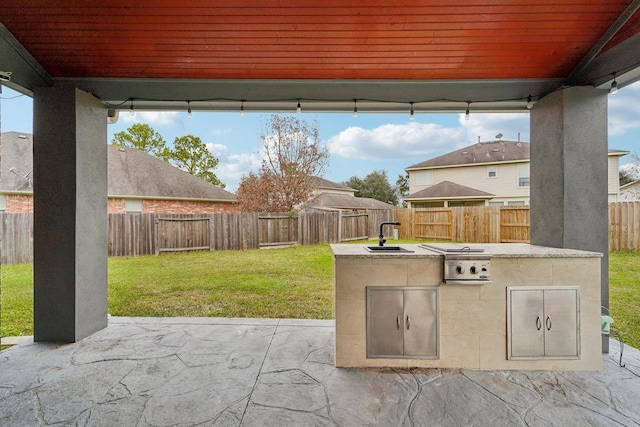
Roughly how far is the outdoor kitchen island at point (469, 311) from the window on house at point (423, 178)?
8674mm

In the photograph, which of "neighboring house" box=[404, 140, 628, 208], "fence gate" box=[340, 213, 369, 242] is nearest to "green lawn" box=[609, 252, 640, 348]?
"neighboring house" box=[404, 140, 628, 208]

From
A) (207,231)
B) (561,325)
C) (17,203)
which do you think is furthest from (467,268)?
(17,203)

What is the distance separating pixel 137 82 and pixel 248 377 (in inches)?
116

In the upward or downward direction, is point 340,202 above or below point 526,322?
above

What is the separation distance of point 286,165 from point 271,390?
8045 millimetres

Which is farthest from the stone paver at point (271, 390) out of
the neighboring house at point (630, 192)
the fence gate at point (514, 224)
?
the neighboring house at point (630, 192)

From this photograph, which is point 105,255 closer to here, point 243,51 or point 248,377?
point 248,377

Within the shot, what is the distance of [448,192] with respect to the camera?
31.8 feet

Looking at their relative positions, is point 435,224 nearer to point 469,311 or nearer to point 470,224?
point 470,224

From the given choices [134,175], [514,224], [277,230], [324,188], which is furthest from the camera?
[324,188]

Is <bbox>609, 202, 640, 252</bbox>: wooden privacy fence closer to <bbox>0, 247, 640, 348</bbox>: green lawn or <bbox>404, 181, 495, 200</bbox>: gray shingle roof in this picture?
<bbox>0, 247, 640, 348</bbox>: green lawn

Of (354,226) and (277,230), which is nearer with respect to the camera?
(277,230)

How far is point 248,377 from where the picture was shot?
2.25 meters

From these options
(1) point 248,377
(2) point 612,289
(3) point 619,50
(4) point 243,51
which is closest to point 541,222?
(3) point 619,50
